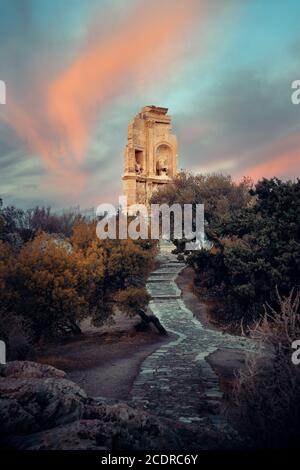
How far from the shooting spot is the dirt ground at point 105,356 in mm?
11848

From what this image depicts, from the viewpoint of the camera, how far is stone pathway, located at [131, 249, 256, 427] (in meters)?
9.24

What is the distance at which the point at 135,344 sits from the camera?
61.8ft

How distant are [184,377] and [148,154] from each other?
36.8 m

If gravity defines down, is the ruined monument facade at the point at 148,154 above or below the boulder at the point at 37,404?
above

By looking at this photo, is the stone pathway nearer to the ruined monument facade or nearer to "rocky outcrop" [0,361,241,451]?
"rocky outcrop" [0,361,241,451]

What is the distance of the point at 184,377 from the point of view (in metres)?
11.9

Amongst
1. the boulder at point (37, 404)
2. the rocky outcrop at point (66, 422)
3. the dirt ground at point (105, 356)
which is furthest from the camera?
the dirt ground at point (105, 356)

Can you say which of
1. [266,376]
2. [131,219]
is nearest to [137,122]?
[131,219]

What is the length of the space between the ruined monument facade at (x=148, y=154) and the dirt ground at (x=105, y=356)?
23.0 meters

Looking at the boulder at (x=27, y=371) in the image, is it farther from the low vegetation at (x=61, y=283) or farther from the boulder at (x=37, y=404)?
the low vegetation at (x=61, y=283)

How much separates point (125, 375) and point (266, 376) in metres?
5.87

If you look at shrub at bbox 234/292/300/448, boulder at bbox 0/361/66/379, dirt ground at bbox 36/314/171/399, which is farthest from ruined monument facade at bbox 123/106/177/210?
shrub at bbox 234/292/300/448

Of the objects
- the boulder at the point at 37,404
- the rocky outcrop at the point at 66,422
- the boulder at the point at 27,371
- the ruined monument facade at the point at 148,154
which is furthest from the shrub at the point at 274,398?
the ruined monument facade at the point at 148,154

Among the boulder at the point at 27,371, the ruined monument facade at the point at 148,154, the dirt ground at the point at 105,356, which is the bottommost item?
the dirt ground at the point at 105,356
